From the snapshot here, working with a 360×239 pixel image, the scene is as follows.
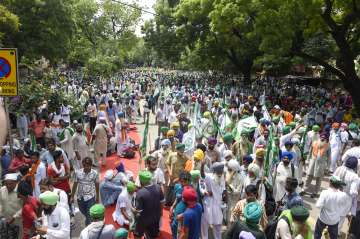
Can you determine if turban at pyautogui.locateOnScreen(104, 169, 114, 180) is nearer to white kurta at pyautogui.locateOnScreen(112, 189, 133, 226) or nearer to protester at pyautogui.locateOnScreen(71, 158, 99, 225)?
protester at pyautogui.locateOnScreen(71, 158, 99, 225)

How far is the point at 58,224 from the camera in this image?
16.0ft

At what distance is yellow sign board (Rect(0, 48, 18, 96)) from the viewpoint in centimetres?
575

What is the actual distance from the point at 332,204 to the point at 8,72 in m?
5.05

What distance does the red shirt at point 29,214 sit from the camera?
5277 mm

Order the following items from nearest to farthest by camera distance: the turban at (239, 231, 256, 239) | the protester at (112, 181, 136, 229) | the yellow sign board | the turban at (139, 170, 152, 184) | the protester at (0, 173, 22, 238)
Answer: the turban at (239, 231, 256, 239)
the protester at (0, 173, 22, 238)
the yellow sign board
the turban at (139, 170, 152, 184)
the protester at (112, 181, 136, 229)

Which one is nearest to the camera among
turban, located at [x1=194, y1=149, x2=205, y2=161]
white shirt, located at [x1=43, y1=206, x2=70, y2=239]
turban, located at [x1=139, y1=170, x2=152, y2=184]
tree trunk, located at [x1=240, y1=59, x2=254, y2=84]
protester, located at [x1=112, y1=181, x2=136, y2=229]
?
white shirt, located at [x1=43, y1=206, x2=70, y2=239]

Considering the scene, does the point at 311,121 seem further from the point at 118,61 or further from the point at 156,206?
the point at 118,61

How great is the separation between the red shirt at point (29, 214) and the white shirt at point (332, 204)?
4.02 metres

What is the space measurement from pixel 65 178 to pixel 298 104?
15.7 meters

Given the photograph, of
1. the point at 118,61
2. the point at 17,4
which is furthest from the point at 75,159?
the point at 118,61

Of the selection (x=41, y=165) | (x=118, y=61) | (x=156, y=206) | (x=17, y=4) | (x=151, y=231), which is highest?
(x=17, y=4)

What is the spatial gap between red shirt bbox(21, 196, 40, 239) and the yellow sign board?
1.54 m

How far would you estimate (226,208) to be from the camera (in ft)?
24.5

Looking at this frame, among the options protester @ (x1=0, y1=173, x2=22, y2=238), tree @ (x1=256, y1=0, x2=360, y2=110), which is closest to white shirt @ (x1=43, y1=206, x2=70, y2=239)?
protester @ (x1=0, y1=173, x2=22, y2=238)
